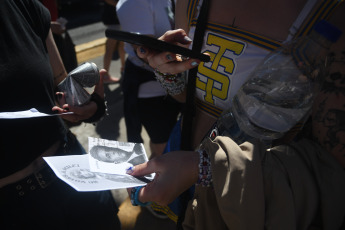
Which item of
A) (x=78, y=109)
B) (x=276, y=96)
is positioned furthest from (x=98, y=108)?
(x=276, y=96)

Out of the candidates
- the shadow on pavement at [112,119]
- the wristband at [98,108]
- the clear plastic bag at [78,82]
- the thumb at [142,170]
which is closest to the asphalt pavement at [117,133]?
the shadow on pavement at [112,119]

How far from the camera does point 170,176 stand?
3.00 ft

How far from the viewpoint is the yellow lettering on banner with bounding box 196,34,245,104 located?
1.05 m

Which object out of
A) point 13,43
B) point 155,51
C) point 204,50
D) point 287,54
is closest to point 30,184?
point 13,43

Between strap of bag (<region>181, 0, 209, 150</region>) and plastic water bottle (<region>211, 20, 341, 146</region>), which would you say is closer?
plastic water bottle (<region>211, 20, 341, 146</region>)

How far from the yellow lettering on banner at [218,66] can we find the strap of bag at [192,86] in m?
0.04

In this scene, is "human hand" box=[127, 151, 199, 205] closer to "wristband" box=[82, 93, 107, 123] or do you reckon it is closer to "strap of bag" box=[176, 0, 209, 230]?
"strap of bag" box=[176, 0, 209, 230]

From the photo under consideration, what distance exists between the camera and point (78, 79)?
1235mm

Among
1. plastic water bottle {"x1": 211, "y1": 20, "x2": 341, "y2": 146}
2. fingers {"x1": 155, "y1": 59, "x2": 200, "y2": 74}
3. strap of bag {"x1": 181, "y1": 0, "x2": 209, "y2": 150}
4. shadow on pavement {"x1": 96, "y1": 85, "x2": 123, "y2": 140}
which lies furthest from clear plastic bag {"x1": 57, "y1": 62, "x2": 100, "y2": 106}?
shadow on pavement {"x1": 96, "y1": 85, "x2": 123, "y2": 140}

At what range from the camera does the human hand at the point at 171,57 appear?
1.03 meters

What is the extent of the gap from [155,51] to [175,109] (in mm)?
1097

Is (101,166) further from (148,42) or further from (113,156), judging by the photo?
(148,42)

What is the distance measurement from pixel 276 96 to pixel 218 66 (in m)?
0.27

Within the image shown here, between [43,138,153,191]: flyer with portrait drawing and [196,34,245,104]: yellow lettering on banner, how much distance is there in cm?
44
